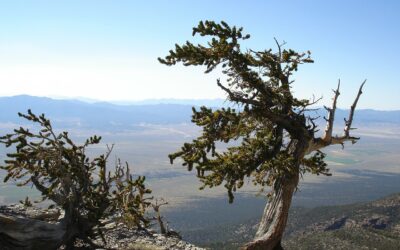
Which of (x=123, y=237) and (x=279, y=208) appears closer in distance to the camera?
(x=279, y=208)

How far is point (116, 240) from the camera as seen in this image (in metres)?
19.7

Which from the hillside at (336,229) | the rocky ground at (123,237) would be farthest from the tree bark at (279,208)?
the hillside at (336,229)

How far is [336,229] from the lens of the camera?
135 meters

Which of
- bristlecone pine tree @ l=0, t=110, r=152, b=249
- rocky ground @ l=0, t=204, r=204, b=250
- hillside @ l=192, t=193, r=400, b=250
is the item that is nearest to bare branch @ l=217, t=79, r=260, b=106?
bristlecone pine tree @ l=0, t=110, r=152, b=249

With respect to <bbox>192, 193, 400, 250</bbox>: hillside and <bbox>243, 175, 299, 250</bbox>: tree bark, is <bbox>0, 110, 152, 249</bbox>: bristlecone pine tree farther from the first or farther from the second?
<bbox>192, 193, 400, 250</bbox>: hillside

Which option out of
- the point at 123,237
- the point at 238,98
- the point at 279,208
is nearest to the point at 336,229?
the point at 123,237

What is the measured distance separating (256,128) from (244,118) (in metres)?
0.95

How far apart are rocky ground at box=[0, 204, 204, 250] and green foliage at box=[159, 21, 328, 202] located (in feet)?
17.8

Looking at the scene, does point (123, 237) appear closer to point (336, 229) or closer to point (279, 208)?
point (279, 208)

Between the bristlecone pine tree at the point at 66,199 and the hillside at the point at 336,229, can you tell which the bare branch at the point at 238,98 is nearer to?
the bristlecone pine tree at the point at 66,199

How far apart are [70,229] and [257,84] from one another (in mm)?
9025

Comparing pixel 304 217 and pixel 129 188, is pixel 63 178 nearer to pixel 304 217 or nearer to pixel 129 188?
pixel 129 188

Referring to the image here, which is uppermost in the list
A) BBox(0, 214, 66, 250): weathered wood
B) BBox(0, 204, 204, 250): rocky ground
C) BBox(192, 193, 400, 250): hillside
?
BBox(0, 214, 66, 250): weathered wood

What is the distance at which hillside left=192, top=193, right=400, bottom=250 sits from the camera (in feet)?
347
